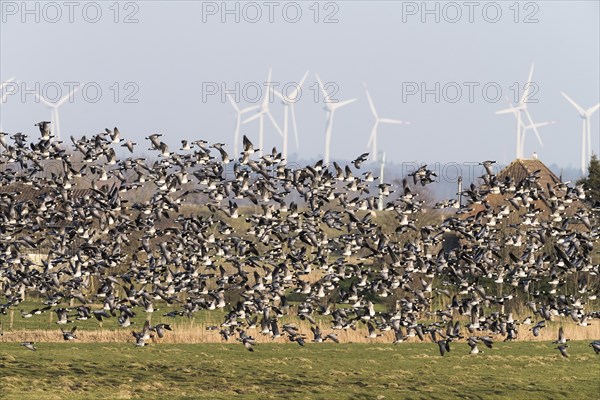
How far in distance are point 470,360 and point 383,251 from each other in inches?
1140

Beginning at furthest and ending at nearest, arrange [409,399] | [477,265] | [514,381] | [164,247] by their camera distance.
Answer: [514,381] → [409,399] → [477,265] → [164,247]

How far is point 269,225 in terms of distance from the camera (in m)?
50.6

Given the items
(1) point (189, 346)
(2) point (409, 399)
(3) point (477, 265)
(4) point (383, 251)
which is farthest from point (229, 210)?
(1) point (189, 346)

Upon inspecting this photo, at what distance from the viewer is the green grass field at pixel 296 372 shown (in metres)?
60.2

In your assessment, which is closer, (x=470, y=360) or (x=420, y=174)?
(x=420, y=174)

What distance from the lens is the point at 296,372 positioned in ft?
227

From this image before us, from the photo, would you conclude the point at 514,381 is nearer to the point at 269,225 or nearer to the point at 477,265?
the point at 477,265

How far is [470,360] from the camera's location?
7594 cm

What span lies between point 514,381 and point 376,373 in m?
7.78

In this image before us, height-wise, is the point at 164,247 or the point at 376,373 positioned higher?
the point at 164,247

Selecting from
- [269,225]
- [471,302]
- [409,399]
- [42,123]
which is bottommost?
[409,399]

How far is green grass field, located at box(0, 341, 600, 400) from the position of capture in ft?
198

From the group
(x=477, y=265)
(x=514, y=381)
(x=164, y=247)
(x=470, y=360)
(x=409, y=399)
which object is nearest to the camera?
(x=164, y=247)

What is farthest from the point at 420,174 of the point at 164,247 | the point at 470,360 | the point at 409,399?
the point at 470,360
